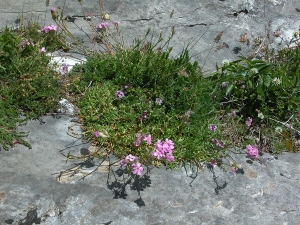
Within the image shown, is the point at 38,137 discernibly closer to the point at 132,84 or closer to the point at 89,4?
the point at 132,84

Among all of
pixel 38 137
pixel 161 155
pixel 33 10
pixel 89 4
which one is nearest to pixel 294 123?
pixel 161 155

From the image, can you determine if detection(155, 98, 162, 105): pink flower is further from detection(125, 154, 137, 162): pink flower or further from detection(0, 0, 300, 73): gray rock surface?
detection(0, 0, 300, 73): gray rock surface

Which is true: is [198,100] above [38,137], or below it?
above

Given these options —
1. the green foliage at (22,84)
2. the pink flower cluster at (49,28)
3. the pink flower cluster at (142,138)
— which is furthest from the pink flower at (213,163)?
the pink flower cluster at (49,28)

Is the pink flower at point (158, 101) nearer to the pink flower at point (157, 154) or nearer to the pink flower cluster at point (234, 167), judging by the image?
the pink flower at point (157, 154)

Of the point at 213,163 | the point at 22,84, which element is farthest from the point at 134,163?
the point at 22,84

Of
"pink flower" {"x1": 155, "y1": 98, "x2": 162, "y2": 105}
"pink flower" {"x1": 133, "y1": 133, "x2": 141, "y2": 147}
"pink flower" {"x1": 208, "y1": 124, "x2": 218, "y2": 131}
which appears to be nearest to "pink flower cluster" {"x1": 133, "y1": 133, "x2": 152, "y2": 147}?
"pink flower" {"x1": 133, "y1": 133, "x2": 141, "y2": 147}
